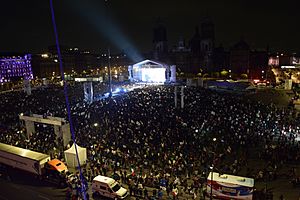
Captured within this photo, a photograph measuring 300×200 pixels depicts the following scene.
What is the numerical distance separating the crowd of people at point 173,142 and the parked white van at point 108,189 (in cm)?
79

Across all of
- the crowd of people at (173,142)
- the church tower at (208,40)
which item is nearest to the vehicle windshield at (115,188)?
the crowd of people at (173,142)

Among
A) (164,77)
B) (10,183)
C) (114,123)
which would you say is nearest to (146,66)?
(164,77)

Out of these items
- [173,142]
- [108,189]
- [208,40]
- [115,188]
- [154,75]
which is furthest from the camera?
[208,40]

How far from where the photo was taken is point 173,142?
57.3 ft

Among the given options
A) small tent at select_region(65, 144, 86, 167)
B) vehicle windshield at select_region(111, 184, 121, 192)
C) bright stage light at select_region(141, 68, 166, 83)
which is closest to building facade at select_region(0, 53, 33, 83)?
bright stage light at select_region(141, 68, 166, 83)

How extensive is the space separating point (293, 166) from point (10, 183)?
1793cm

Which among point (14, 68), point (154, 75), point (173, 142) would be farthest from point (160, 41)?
point (173, 142)

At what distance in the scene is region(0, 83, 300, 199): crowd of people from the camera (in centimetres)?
1413

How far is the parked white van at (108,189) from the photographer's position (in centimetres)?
1220

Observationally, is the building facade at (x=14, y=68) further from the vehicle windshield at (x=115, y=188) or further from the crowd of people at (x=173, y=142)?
the vehicle windshield at (x=115, y=188)

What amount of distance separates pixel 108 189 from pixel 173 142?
6.71 meters

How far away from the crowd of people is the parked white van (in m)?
0.79

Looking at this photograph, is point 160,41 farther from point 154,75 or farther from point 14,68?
point 14,68

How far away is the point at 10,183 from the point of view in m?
14.7
